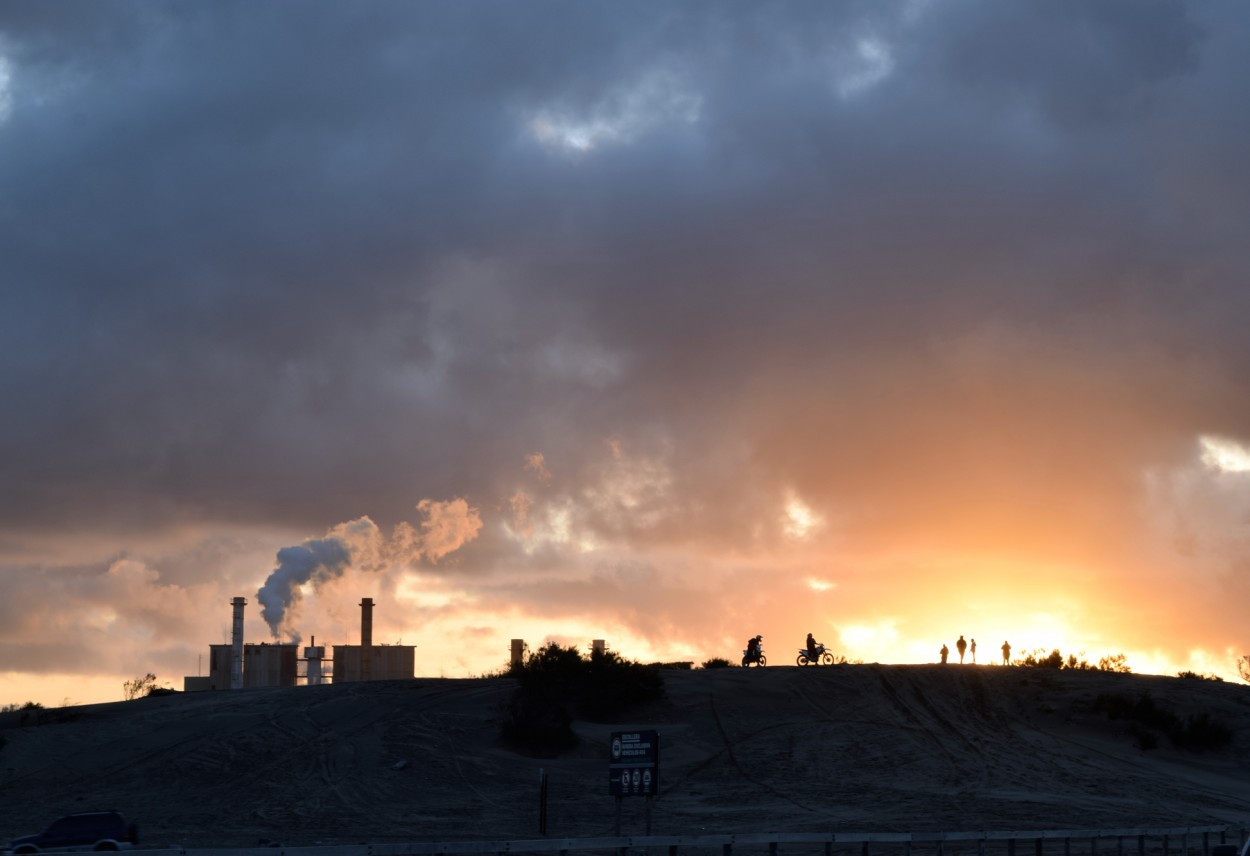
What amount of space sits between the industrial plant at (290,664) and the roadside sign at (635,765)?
45872mm

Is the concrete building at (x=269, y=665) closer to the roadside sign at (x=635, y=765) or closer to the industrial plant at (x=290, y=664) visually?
the industrial plant at (x=290, y=664)

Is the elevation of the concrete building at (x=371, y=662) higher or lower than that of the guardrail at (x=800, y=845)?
higher

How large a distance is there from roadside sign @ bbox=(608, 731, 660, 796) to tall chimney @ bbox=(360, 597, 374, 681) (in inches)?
1856

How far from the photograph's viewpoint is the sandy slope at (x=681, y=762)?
123 ft

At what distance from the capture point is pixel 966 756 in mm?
49625

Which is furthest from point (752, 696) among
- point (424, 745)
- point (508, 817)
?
point (508, 817)

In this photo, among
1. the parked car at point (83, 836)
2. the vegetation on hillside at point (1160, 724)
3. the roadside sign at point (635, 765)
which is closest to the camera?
the roadside sign at point (635, 765)

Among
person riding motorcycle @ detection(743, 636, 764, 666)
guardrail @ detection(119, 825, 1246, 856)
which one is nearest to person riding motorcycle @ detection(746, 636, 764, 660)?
person riding motorcycle @ detection(743, 636, 764, 666)

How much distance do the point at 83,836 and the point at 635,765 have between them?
38.1 ft

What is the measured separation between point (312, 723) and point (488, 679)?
32.0ft

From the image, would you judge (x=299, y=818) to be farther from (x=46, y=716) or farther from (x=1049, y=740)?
(x=1049, y=740)

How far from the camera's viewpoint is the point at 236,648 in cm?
7481

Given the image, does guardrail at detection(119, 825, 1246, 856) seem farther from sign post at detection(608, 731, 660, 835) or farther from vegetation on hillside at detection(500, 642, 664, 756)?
vegetation on hillside at detection(500, 642, 664, 756)

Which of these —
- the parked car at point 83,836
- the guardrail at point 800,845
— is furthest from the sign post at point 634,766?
the parked car at point 83,836
